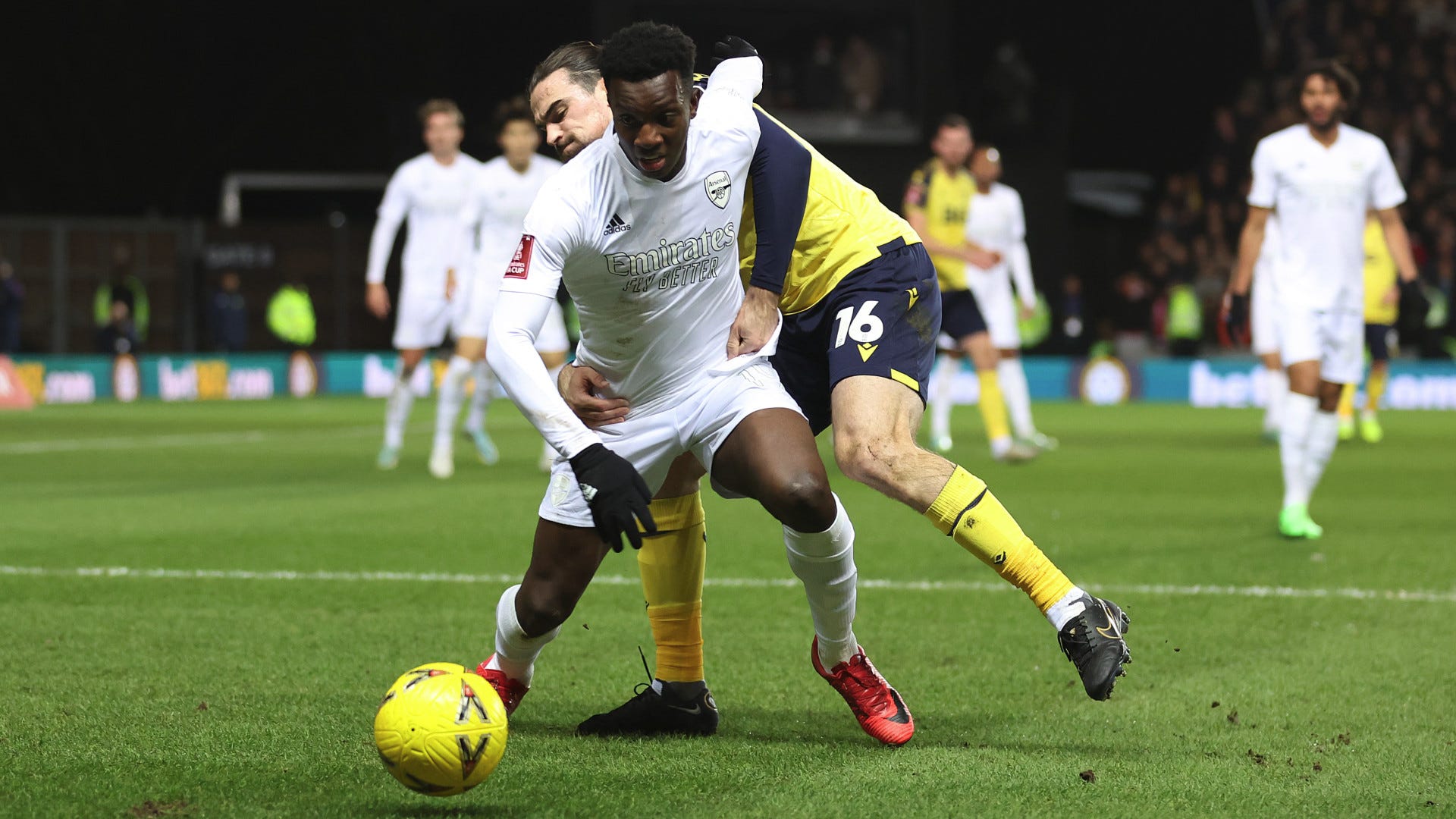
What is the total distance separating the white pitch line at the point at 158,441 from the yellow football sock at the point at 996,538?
1080 centimetres

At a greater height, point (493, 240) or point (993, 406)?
point (493, 240)

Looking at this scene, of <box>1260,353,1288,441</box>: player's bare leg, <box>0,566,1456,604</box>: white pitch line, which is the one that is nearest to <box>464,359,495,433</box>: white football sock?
<box>0,566,1456,604</box>: white pitch line

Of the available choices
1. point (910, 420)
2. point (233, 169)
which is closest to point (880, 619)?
point (910, 420)

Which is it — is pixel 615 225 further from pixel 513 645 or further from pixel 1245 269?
pixel 1245 269

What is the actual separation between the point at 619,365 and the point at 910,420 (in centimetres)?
75

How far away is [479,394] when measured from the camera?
1257cm

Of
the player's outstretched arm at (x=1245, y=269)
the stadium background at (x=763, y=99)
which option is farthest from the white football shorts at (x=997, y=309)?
the stadium background at (x=763, y=99)

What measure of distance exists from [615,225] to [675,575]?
1.02 metres

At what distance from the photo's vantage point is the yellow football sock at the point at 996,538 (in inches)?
161

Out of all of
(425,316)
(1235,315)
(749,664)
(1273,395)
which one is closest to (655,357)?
(749,664)

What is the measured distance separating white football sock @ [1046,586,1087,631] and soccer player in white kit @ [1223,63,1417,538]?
4.40 meters

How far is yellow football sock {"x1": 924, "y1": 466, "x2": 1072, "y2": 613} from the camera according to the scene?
409cm

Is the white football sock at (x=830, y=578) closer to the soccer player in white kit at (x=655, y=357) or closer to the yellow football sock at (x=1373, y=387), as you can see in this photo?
the soccer player in white kit at (x=655, y=357)

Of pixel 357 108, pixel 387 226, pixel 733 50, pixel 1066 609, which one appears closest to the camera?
pixel 1066 609
